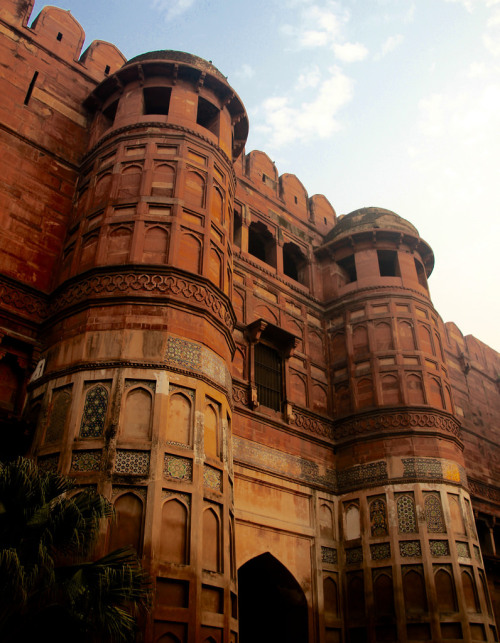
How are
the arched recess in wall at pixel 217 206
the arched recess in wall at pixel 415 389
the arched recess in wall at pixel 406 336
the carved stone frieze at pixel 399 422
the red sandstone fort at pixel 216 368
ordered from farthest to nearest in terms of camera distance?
1. the arched recess in wall at pixel 406 336
2. the arched recess in wall at pixel 415 389
3. the carved stone frieze at pixel 399 422
4. the arched recess in wall at pixel 217 206
5. the red sandstone fort at pixel 216 368

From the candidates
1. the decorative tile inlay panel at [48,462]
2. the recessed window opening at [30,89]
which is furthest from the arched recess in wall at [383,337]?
the recessed window opening at [30,89]

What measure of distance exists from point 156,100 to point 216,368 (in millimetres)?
7751

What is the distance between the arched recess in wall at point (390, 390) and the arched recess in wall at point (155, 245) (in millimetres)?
7076

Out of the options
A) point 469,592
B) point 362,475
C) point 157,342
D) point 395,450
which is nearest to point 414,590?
point 469,592

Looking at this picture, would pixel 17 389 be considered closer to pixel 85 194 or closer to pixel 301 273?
pixel 85 194

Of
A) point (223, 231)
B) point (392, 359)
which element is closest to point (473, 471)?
point (392, 359)

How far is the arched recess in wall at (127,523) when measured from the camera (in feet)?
27.3

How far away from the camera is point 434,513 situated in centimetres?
1359

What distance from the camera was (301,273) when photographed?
18.8 m

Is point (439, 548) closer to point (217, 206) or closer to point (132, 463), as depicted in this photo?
point (132, 463)

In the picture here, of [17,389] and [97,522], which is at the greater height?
[17,389]

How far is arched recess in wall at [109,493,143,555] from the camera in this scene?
27.3 feet

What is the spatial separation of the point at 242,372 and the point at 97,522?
740 centimetres

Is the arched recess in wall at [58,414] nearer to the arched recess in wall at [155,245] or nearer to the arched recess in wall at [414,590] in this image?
the arched recess in wall at [155,245]
